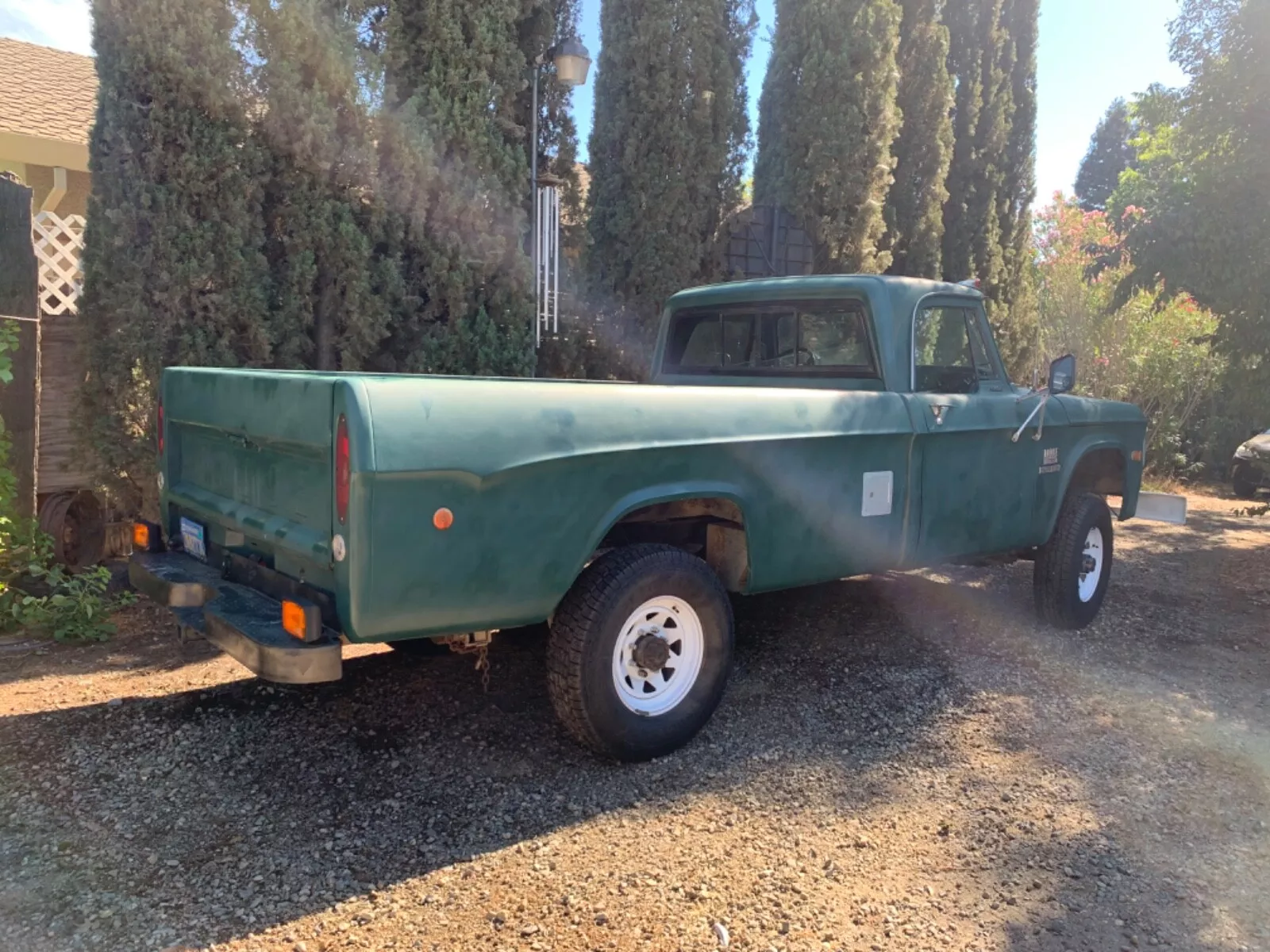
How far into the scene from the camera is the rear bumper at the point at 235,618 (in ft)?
9.53

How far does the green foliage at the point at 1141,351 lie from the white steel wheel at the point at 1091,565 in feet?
29.9

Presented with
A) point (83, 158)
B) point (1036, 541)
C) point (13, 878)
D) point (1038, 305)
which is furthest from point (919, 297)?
point (1038, 305)

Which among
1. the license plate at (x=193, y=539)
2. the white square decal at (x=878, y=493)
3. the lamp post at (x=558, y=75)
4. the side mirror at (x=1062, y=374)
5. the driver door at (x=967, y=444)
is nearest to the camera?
the license plate at (x=193, y=539)

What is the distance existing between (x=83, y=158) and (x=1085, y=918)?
11892 millimetres

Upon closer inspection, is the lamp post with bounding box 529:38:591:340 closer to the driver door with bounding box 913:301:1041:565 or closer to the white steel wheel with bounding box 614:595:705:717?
the driver door with bounding box 913:301:1041:565

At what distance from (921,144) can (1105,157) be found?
129ft

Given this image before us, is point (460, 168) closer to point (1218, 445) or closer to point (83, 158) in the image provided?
point (83, 158)

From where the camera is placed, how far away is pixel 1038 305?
48.0 feet

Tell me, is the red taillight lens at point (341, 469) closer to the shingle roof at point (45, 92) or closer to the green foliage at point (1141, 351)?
the shingle roof at point (45, 92)

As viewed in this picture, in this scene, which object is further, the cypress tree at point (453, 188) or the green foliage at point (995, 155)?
the green foliage at point (995, 155)

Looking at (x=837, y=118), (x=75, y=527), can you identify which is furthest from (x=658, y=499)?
(x=837, y=118)

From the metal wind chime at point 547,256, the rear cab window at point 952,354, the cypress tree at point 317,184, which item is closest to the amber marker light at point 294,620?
the rear cab window at point 952,354

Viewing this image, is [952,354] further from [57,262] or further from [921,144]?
[921,144]

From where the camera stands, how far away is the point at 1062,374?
16.4 ft
